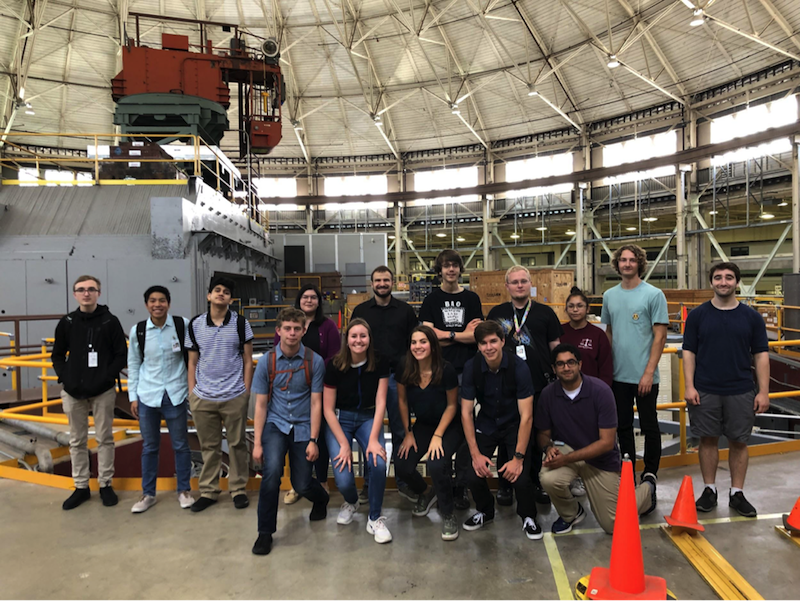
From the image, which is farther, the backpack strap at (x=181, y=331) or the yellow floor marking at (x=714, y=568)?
the backpack strap at (x=181, y=331)

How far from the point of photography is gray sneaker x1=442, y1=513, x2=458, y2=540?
359 centimetres

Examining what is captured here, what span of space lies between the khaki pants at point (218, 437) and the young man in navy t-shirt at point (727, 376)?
399 centimetres

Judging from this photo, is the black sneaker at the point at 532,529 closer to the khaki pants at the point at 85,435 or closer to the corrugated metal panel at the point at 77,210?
the khaki pants at the point at 85,435

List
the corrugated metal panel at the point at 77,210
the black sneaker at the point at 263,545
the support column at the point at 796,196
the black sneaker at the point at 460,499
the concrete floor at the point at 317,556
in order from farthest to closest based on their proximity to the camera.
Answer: the support column at the point at 796,196
the corrugated metal panel at the point at 77,210
the black sneaker at the point at 460,499
the black sneaker at the point at 263,545
the concrete floor at the point at 317,556

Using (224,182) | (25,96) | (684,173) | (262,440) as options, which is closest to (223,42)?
(25,96)

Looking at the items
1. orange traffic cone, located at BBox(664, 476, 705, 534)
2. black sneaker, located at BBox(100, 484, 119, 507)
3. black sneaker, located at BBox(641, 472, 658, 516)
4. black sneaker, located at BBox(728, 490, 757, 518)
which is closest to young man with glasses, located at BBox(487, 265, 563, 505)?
black sneaker, located at BBox(641, 472, 658, 516)

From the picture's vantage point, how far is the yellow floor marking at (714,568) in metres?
2.83

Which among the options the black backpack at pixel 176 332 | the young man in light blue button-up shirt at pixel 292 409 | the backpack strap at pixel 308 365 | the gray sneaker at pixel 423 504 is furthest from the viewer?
the black backpack at pixel 176 332

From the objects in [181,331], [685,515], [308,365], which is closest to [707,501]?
[685,515]

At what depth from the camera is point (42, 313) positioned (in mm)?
8930

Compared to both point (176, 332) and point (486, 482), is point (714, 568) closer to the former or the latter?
point (486, 482)

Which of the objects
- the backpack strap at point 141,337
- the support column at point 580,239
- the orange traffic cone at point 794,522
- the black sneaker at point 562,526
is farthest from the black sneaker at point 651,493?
the support column at point 580,239

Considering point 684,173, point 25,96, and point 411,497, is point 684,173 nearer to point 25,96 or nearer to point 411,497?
point 411,497

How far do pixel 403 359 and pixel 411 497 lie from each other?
1275 mm
